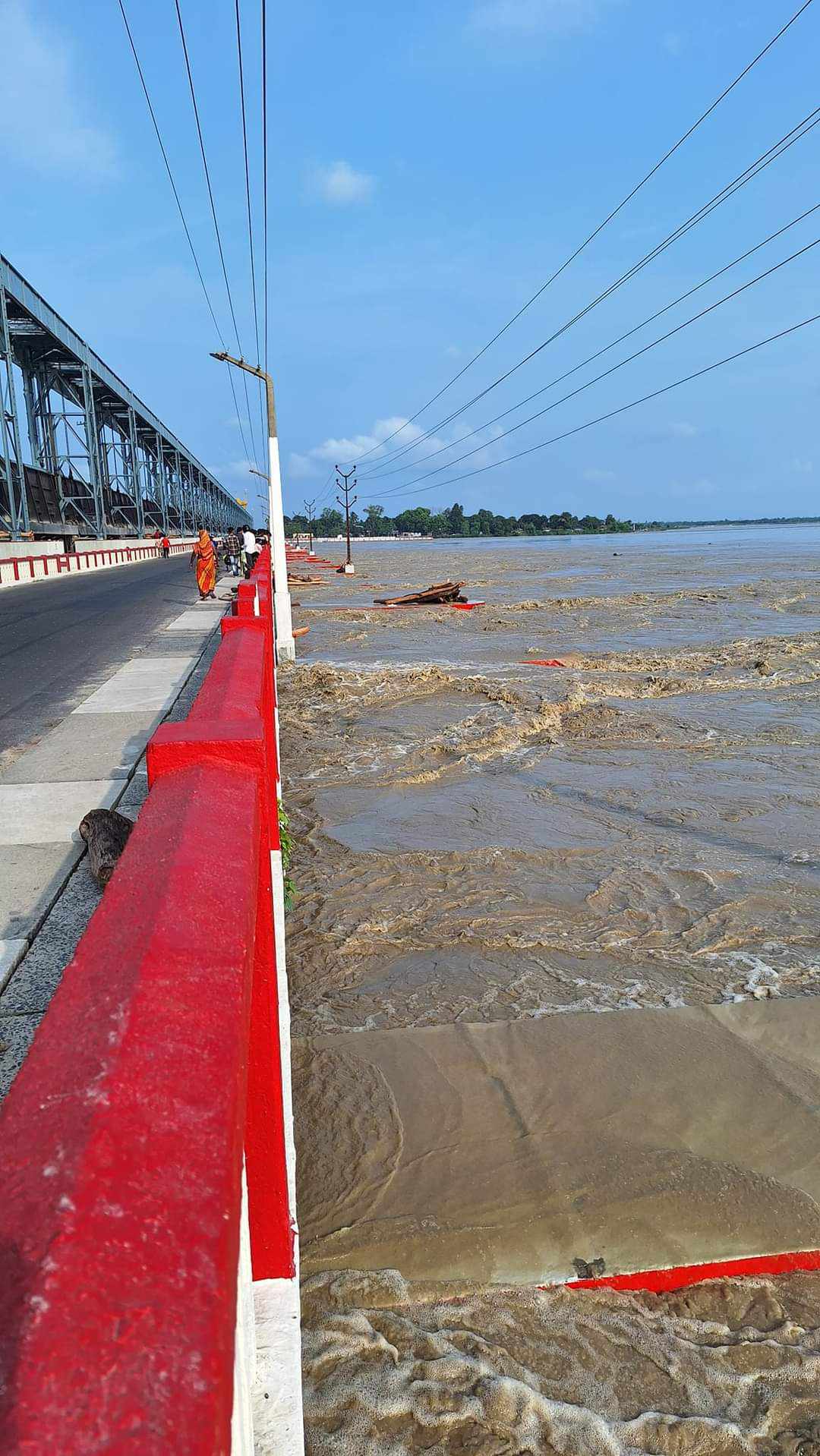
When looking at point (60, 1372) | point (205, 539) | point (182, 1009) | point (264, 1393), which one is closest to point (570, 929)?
point (264, 1393)

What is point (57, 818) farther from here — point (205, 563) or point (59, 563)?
point (59, 563)

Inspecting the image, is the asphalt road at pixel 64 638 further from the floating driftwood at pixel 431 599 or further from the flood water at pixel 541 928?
the floating driftwood at pixel 431 599

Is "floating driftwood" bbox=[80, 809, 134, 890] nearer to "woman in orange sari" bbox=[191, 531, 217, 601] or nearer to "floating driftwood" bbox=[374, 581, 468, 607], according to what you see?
"woman in orange sari" bbox=[191, 531, 217, 601]

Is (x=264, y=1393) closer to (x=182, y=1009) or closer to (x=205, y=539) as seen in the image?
(x=182, y=1009)

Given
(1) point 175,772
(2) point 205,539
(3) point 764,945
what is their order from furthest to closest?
(2) point 205,539, (3) point 764,945, (1) point 175,772

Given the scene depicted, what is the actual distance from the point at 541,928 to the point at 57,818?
112 inches

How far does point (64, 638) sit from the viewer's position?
1417 centimetres

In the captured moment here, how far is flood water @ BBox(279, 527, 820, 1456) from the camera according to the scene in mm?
2578

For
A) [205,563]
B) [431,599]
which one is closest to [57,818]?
[205,563]

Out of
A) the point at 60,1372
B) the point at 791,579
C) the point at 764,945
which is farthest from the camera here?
the point at 791,579

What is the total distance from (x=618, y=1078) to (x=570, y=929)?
1630 mm

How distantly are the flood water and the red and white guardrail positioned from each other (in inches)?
594

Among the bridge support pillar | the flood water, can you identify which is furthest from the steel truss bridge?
the flood water

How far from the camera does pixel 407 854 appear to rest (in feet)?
22.8
